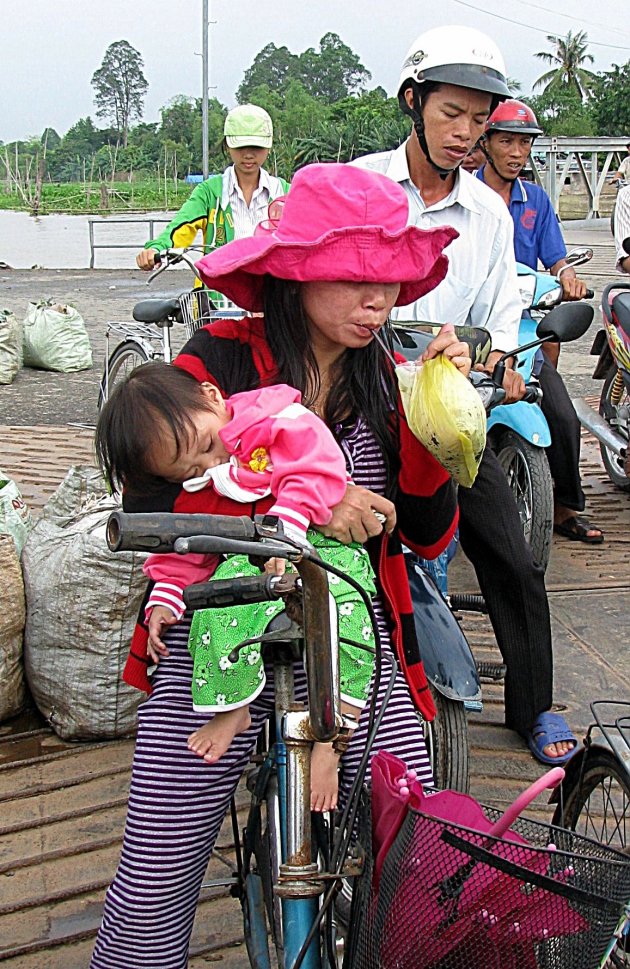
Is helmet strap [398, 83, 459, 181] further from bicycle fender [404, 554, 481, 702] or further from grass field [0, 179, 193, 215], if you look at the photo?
grass field [0, 179, 193, 215]

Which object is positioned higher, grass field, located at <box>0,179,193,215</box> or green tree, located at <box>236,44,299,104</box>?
green tree, located at <box>236,44,299,104</box>

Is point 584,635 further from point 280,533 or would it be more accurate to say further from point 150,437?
point 280,533

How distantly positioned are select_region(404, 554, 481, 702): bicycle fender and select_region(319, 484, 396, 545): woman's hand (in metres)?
0.78

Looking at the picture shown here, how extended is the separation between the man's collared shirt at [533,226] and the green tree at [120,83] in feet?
363

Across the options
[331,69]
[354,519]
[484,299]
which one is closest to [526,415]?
[484,299]

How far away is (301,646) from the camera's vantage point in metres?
1.91

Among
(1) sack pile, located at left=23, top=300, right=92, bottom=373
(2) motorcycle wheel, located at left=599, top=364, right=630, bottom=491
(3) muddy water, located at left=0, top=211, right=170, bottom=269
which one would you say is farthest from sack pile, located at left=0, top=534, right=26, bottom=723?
(3) muddy water, located at left=0, top=211, right=170, bottom=269

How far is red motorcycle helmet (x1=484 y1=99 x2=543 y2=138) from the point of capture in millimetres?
5383

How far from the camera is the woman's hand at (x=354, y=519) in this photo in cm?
201

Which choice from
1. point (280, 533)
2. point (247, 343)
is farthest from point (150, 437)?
point (280, 533)

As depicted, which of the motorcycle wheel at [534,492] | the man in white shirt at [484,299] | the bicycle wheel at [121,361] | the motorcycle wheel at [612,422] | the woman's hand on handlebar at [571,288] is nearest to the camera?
the man in white shirt at [484,299]

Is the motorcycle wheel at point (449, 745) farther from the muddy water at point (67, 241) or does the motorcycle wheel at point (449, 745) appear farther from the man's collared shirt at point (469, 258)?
the muddy water at point (67, 241)

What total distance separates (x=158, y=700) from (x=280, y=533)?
0.74 m

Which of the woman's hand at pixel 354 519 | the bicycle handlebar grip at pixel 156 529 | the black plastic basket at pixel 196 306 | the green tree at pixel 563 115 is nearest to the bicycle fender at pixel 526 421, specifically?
the black plastic basket at pixel 196 306
